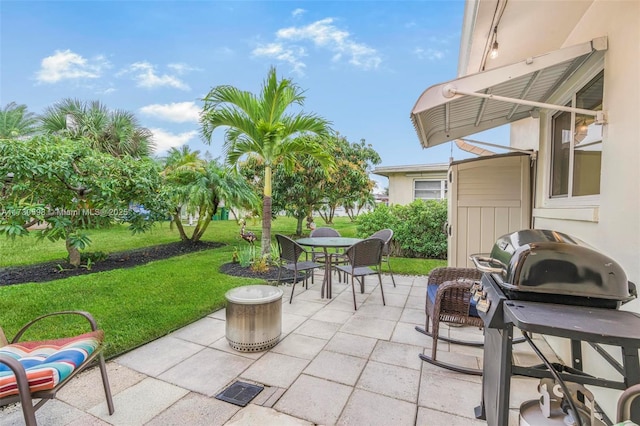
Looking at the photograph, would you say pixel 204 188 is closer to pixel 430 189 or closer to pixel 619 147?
pixel 619 147

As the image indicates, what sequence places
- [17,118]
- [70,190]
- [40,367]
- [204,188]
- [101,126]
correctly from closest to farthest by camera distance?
[40,367] → [70,190] → [204,188] → [101,126] → [17,118]

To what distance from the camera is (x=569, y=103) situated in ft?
9.41

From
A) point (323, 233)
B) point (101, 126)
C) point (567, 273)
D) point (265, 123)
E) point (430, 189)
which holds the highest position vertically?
point (101, 126)

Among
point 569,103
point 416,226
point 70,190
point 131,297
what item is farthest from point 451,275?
point 70,190

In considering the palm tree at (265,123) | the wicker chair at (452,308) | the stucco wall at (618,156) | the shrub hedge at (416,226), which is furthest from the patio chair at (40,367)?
the shrub hedge at (416,226)

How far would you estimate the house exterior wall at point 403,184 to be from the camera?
10883mm

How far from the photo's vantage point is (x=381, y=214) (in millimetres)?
7711

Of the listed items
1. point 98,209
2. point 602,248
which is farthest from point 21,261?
point 602,248

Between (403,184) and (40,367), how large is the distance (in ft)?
35.9

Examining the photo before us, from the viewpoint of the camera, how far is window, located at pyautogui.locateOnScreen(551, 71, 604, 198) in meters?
2.35

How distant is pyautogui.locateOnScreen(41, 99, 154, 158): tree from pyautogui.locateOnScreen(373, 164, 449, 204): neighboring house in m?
9.27

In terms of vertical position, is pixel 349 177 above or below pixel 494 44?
below

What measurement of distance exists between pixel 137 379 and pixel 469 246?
438 cm

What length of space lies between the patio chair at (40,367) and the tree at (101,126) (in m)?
8.88
